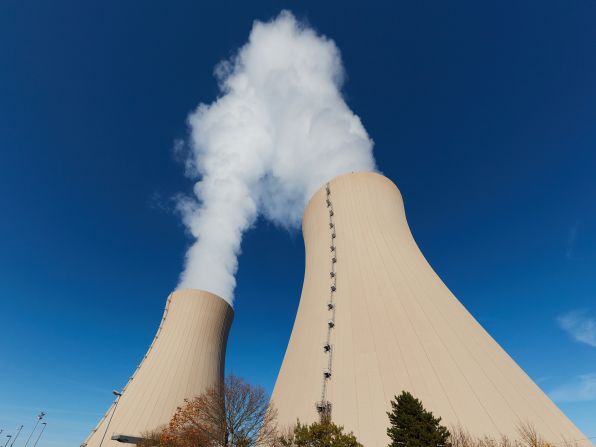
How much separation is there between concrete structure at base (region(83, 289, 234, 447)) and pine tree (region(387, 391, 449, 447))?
14422 mm

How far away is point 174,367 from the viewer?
17844 mm

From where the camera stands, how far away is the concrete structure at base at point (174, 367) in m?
16.3

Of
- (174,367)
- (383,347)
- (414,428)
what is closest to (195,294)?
(174,367)

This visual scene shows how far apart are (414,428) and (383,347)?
2941mm

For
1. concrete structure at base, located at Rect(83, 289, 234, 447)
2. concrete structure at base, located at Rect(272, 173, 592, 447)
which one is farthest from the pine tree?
concrete structure at base, located at Rect(83, 289, 234, 447)

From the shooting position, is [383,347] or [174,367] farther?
[174,367]

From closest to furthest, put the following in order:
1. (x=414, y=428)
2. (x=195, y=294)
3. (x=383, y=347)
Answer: (x=414, y=428) < (x=383, y=347) < (x=195, y=294)

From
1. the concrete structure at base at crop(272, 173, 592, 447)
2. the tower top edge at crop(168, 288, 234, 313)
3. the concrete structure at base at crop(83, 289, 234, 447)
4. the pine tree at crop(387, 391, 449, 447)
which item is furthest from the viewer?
the tower top edge at crop(168, 288, 234, 313)

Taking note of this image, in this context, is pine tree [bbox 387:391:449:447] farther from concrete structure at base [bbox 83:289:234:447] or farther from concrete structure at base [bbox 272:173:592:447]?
concrete structure at base [bbox 83:289:234:447]

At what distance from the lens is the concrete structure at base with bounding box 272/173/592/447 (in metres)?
8.26

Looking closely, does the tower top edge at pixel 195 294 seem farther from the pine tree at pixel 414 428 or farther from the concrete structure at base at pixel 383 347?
the pine tree at pixel 414 428

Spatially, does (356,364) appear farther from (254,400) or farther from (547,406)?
(254,400)

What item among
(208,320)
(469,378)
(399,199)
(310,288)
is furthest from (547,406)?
(208,320)

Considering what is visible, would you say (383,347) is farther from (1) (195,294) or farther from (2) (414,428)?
(1) (195,294)
